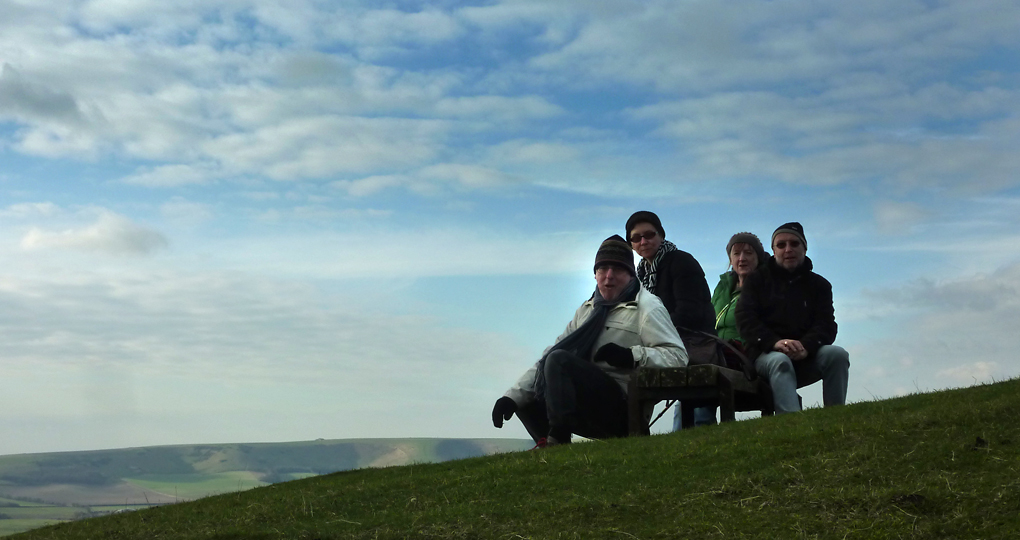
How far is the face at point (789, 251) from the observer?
1259 cm

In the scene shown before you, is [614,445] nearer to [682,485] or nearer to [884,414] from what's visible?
[682,485]

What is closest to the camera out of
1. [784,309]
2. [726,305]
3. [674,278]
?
[784,309]

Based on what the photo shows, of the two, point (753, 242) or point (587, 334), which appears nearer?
point (587, 334)

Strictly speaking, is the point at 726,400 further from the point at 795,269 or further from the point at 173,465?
the point at 173,465

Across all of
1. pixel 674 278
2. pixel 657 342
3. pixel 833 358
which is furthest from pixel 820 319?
pixel 657 342

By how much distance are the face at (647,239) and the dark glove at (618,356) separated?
6.53 ft

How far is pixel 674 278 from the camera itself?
41.7 ft

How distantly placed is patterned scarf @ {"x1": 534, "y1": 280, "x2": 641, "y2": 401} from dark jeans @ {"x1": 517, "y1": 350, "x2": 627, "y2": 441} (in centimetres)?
27

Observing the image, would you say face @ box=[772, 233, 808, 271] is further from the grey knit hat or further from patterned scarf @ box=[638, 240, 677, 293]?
patterned scarf @ box=[638, 240, 677, 293]

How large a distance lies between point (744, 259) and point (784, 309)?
1.23 meters

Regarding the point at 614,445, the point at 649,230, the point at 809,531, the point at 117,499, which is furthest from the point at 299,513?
the point at 117,499

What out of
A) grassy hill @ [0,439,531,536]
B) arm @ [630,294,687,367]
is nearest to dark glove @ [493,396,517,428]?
arm @ [630,294,687,367]

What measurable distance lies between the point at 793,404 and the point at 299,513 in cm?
573

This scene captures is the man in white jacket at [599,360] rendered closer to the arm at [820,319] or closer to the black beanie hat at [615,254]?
the black beanie hat at [615,254]
